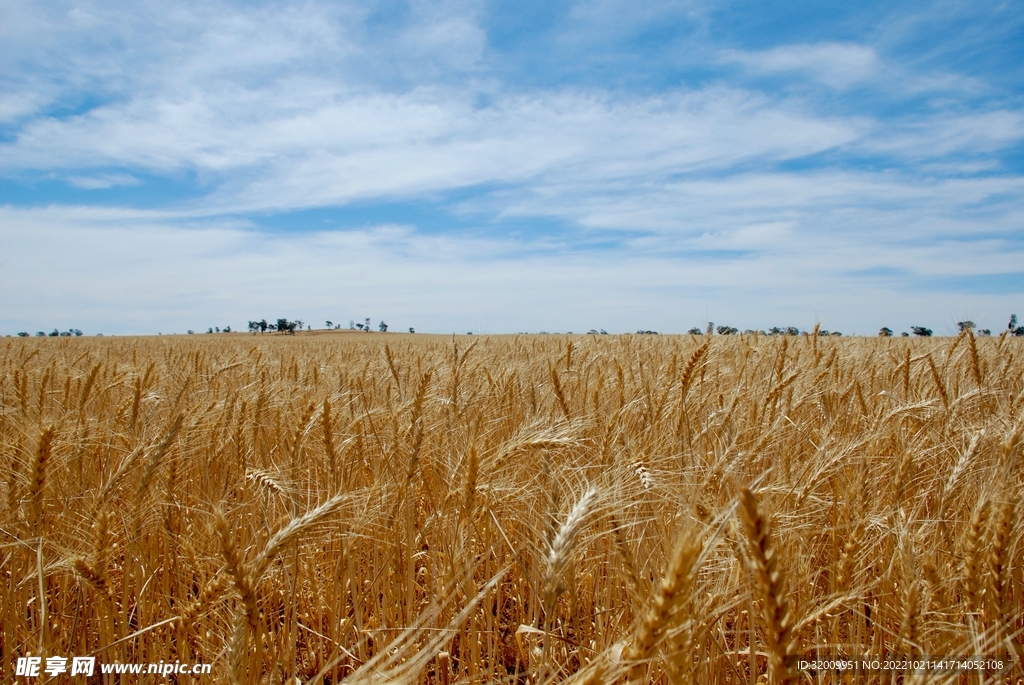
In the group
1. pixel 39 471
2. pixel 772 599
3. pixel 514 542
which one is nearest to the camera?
pixel 772 599

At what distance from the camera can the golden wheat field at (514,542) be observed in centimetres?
115

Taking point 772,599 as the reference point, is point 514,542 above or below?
below

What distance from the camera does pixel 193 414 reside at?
7.63ft

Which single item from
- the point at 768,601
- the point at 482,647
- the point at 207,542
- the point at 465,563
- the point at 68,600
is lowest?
the point at 482,647

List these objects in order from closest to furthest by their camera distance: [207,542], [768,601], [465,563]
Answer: [768,601] → [207,542] → [465,563]

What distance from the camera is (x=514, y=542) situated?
2.40 m

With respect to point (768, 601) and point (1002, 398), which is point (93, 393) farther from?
point (1002, 398)

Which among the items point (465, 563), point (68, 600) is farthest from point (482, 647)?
point (68, 600)

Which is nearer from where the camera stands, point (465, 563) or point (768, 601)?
point (768, 601)

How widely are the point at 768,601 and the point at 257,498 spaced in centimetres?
156

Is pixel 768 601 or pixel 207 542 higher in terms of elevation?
pixel 768 601

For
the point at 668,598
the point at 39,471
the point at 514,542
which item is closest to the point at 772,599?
the point at 668,598

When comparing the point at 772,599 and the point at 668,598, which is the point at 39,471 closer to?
the point at 668,598

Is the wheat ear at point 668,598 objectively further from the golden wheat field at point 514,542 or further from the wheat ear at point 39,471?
the wheat ear at point 39,471
